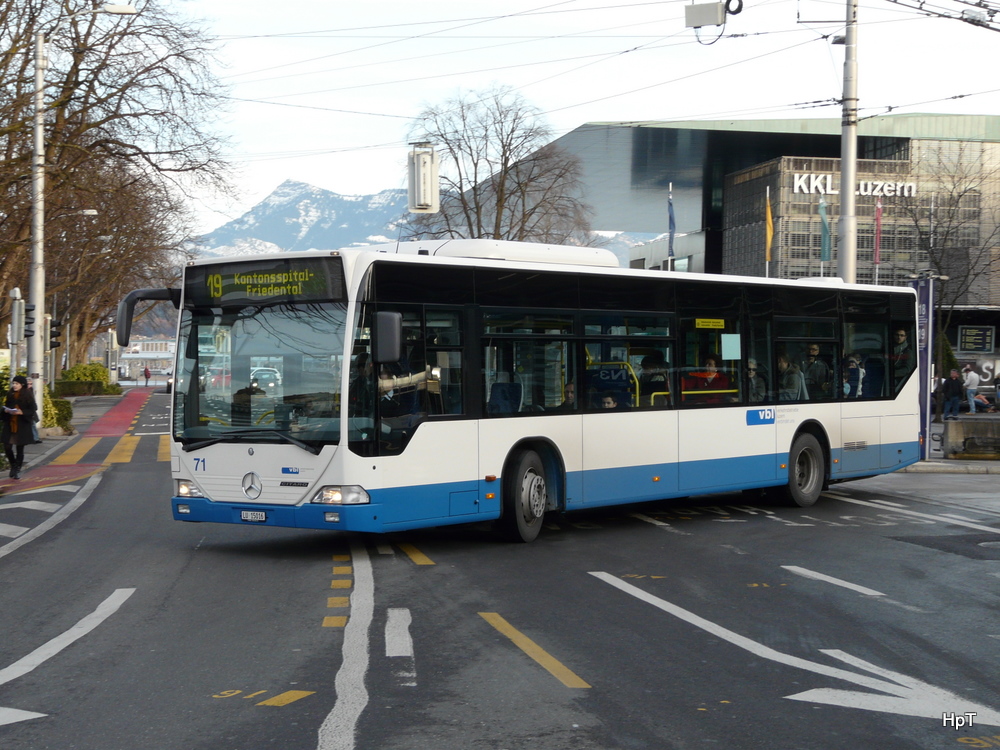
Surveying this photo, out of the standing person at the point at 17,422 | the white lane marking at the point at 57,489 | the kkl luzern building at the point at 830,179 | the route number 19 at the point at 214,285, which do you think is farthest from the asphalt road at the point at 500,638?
the kkl luzern building at the point at 830,179

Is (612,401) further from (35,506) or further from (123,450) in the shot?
(123,450)

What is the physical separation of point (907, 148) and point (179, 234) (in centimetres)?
3536

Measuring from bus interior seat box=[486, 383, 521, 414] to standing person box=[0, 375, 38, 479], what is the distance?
11.5 metres

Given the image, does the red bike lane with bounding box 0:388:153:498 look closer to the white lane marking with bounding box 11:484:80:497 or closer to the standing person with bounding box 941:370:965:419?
the white lane marking with bounding box 11:484:80:497

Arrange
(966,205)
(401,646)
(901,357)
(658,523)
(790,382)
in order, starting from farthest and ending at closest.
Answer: (966,205) < (901,357) < (790,382) < (658,523) < (401,646)

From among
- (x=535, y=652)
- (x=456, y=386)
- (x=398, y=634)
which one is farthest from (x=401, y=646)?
(x=456, y=386)

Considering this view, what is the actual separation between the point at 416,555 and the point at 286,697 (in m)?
5.33

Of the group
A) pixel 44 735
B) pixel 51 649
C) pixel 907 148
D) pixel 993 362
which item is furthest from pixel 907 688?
pixel 907 148

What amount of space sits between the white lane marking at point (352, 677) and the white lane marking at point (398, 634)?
5.5 inches

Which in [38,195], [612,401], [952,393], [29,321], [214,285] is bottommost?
[952,393]

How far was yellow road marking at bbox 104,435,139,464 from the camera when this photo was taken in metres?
25.8

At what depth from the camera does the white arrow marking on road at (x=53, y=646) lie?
239 inches

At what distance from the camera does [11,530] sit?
14125mm

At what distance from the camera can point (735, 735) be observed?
574 cm
